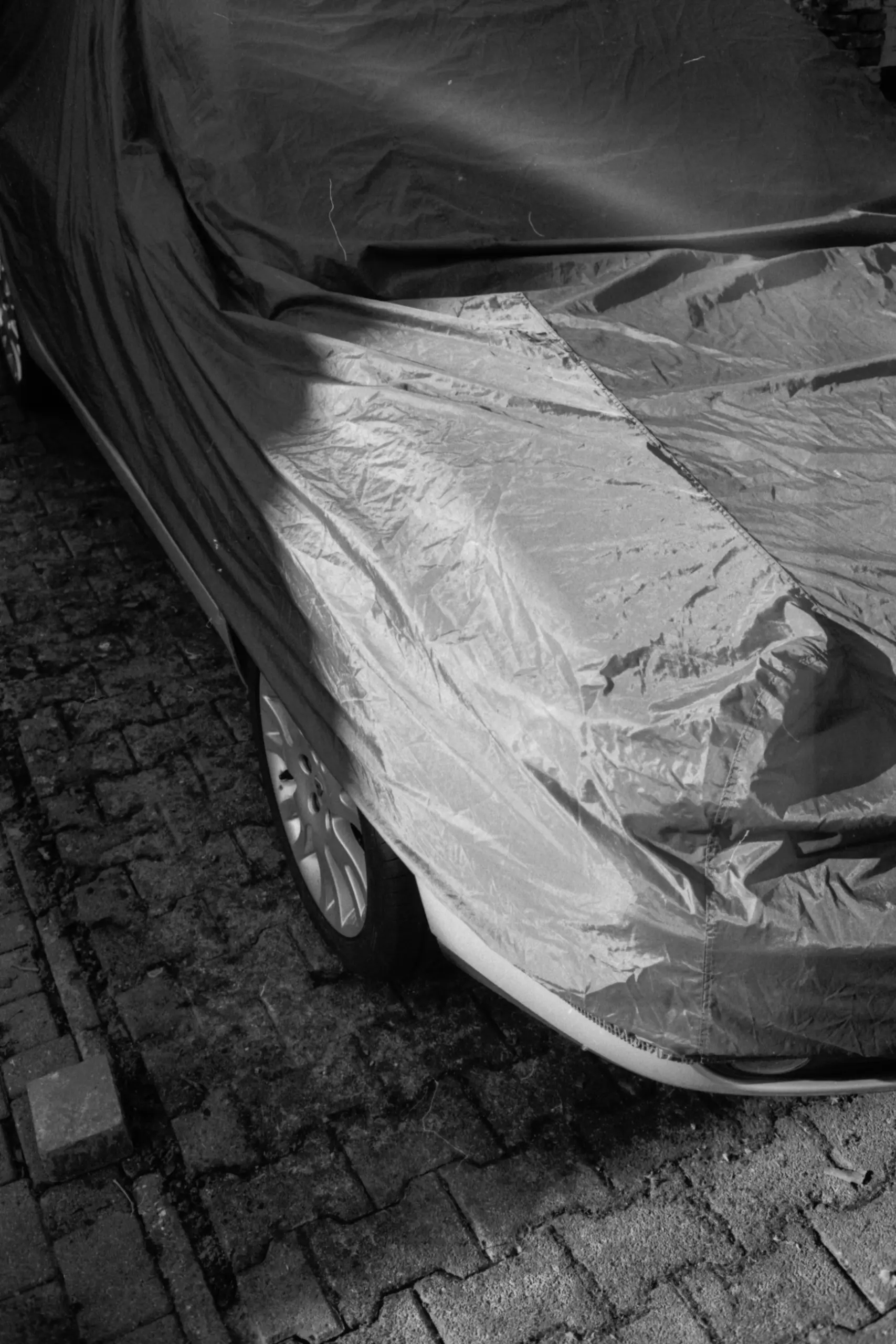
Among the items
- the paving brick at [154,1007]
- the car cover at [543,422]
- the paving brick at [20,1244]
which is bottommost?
the paving brick at [154,1007]

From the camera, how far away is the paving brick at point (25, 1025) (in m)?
2.68

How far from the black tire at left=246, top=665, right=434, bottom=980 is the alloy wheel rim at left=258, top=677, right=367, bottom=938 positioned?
0.02 m

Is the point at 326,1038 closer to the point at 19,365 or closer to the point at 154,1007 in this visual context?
the point at 154,1007

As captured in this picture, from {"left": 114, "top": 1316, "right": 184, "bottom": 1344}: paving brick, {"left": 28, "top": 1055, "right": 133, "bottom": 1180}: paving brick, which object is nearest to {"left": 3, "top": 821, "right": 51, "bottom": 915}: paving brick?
{"left": 28, "top": 1055, "right": 133, "bottom": 1180}: paving brick

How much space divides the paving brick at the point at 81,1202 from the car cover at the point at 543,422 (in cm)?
92

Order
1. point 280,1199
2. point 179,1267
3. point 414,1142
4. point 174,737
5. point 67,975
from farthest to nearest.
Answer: point 174,737, point 67,975, point 414,1142, point 280,1199, point 179,1267

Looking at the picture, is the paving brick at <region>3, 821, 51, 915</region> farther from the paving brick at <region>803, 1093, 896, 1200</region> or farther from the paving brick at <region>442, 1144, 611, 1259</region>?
the paving brick at <region>803, 1093, 896, 1200</region>

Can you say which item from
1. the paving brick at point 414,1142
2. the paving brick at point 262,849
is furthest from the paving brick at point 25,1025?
the paving brick at point 414,1142

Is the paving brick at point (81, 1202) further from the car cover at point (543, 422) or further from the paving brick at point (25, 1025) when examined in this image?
the car cover at point (543, 422)

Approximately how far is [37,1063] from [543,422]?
66.2 inches

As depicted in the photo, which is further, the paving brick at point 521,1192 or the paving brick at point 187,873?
the paving brick at point 187,873

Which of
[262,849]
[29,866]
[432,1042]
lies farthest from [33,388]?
[432,1042]

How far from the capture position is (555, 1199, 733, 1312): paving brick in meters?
2.20

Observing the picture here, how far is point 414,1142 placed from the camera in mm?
2455
